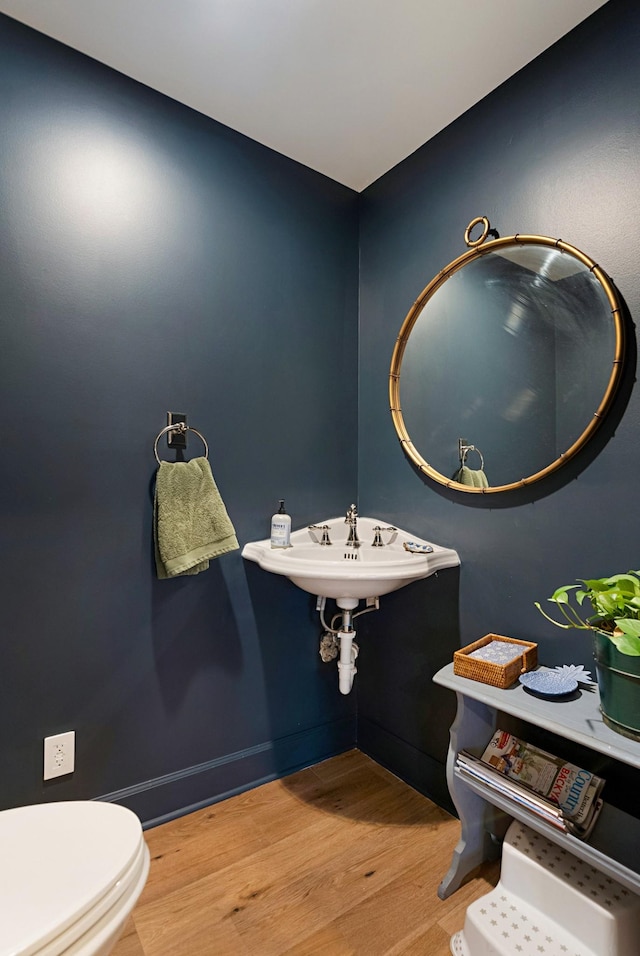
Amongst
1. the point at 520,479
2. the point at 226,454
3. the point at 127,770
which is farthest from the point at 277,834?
the point at 520,479

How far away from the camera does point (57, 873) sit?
79cm

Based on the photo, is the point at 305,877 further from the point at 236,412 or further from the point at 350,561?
the point at 236,412

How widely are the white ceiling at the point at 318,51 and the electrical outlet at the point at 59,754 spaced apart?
2.02 metres

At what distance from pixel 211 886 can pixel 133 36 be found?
7.91ft

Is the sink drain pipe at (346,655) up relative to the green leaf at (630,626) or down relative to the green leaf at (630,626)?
down

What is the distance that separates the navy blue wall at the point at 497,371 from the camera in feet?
4.14

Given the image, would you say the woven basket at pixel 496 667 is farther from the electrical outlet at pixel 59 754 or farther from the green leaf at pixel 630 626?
the electrical outlet at pixel 59 754

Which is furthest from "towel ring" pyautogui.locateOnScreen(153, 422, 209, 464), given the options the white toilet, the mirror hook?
the mirror hook

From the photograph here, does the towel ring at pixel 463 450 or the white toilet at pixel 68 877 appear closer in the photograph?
the white toilet at pixel 68 877

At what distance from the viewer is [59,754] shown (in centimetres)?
141

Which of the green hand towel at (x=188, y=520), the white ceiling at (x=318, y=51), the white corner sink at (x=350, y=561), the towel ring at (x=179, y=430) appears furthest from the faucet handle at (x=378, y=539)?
the white ceiling at (x=318, y=51)

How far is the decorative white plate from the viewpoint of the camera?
1.16 meters

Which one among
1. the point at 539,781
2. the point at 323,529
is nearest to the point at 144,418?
the point at 323,529

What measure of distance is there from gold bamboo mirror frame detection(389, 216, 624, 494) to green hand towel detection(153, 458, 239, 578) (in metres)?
0.75
